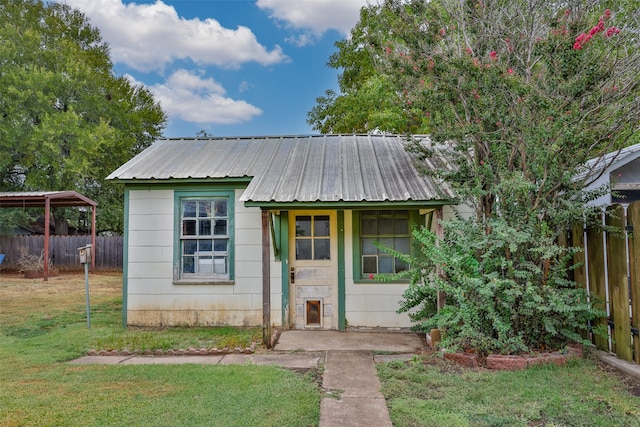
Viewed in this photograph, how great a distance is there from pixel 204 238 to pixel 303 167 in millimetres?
2065

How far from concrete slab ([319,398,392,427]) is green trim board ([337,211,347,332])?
291 cm

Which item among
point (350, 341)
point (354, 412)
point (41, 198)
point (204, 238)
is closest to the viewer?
point (354, 412)

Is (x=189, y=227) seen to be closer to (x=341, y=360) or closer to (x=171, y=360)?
(x=171, y=360)

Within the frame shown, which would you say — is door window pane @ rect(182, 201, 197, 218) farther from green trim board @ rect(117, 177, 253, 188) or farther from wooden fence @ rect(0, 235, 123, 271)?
wooden fence @ rect(0, 235, 123, 271)

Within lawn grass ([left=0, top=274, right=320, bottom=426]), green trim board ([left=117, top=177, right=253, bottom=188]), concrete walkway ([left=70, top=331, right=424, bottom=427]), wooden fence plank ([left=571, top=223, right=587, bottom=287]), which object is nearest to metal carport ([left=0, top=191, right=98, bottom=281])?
lawn grass ([left=0, top=274, right=320, bottom=426])

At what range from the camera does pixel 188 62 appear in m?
17.5

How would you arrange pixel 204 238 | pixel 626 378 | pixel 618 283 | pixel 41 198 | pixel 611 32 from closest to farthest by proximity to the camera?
pixel 626 378 → pixel 618 283 → pixel 611 32 → pixel 204 238 → pixel 41 198

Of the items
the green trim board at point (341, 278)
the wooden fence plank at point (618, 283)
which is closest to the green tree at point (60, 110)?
the green trim board at point (341, 278)

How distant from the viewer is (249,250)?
6.74 m

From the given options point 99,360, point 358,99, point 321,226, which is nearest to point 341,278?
point 321,226

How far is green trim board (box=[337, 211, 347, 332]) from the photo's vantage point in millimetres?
6558

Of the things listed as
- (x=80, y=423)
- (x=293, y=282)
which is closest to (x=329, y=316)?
(x=293, y=282)

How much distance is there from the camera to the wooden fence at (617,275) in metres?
4.09

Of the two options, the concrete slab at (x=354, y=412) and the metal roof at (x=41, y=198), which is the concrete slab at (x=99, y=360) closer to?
the concrete slab at (x=354, y=412)
